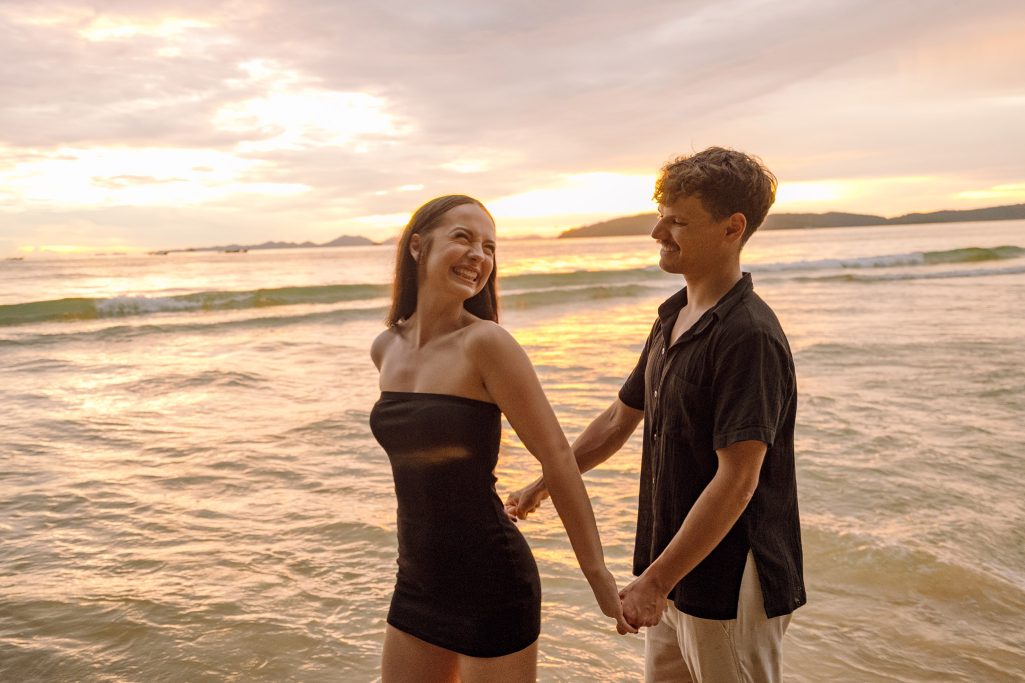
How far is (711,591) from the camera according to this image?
251cm

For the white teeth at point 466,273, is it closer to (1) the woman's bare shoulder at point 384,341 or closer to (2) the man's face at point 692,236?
(1) the woman's bare shoulder at point 384,341

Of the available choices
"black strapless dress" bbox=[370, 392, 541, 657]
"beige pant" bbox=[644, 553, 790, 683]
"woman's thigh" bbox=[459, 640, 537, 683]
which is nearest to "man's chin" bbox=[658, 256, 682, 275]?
"black strapless dress" bbox=[370, 392, 541, 657]

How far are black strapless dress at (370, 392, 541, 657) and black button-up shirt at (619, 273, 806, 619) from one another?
53cm

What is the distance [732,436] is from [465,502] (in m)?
0.85

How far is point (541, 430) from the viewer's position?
2525 millimetres

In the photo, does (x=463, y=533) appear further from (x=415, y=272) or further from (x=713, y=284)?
(x=713, y=284)

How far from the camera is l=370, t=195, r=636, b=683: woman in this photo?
2.51m

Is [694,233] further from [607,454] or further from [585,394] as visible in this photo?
[585,394]

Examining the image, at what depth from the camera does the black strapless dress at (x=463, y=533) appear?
2.51 metres

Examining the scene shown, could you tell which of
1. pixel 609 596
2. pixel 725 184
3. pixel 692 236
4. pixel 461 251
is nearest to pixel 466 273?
pixel 461 251

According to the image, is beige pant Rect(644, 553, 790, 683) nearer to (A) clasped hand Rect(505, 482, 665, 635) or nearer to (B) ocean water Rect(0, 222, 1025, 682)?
(A) clasped hand Rect(505, 482, 665, 635)

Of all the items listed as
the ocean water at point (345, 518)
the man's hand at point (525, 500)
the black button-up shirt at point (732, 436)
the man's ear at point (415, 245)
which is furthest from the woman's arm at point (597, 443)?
the ocean water at point (345, 518)

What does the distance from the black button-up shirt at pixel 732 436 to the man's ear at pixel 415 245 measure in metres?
0.94

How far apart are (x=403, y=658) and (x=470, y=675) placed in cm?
26
